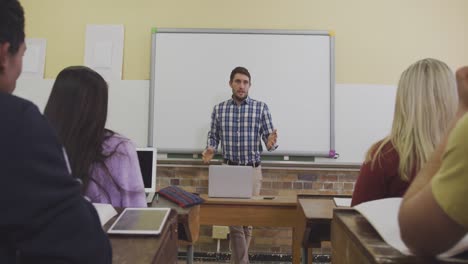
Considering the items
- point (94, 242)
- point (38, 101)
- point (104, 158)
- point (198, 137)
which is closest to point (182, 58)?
point (198, 137)

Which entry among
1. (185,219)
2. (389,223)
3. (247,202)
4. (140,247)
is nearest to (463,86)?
(389,223)

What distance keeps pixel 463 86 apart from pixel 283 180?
115 inches

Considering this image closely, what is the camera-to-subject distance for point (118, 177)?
1.24 m

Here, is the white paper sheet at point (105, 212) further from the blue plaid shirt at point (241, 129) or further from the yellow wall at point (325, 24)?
the yellow wall at point (325, 24)

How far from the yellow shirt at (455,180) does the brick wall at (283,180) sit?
2926 mm

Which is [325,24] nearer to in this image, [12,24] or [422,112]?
[422,112]

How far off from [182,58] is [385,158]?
2.53 meters

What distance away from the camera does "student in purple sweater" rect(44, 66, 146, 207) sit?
1152mm

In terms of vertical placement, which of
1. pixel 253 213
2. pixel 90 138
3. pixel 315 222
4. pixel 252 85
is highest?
pixel 252 85

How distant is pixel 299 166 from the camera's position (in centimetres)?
342

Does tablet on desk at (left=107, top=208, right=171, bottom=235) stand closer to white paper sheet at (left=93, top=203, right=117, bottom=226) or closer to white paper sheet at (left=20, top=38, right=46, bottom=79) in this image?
white paper sheet at (left=93, top=203, right=117, bottom=226)

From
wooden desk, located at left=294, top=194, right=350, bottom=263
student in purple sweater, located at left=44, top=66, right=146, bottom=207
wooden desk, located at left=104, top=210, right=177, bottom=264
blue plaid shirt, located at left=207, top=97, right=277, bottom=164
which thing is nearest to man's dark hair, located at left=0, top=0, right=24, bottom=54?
wooden desk, located at left=104, top=210, right=177, bottom=264

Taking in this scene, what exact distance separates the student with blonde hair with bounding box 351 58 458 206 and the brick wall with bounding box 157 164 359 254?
6.93 ft

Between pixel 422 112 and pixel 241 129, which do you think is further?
pixel 241 129
